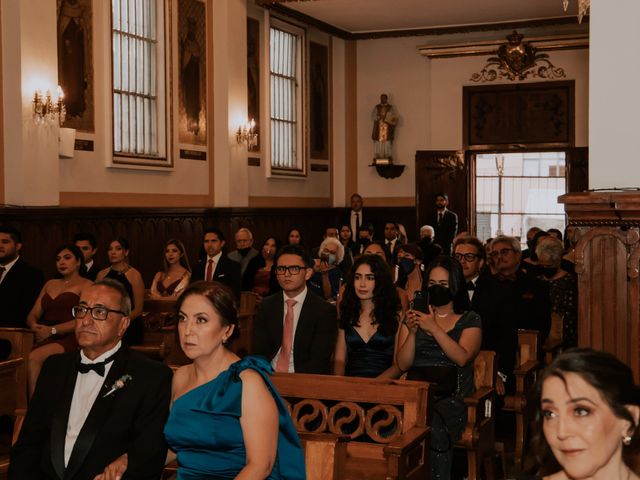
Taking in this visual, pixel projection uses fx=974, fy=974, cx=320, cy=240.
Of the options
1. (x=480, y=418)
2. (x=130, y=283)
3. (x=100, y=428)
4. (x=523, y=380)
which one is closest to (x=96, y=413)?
(x=100, y=428)

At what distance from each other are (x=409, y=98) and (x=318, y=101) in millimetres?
2084

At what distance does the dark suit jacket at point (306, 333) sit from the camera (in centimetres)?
638

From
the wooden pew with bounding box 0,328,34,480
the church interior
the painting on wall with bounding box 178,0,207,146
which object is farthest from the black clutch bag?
the painting on wall with bounding box 178,0,207,146

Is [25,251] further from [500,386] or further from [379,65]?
[379,65]

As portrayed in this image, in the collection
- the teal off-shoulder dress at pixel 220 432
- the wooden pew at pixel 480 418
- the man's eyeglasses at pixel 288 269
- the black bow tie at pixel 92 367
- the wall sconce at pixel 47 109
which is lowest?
the wooden pew at pixel 480 418

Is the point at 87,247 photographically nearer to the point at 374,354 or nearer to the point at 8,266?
the point at 8,266

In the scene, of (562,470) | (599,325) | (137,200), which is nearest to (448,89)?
(137,200)

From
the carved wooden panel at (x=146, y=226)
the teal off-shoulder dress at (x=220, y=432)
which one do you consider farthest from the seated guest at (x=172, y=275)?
the teal off-shoulder dress at (x=220, y=432)

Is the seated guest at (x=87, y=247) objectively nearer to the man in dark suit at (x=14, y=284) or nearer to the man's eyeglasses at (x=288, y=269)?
the man in dark suit at (x=14, y=284)

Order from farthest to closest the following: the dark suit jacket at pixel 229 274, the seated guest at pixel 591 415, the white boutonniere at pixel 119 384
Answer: the dark suit jacket at pixel 229 274 < the white boutonniere at pixel 119 384 < the seated guest at pixel 591 415

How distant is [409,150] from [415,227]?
1742 millimetres

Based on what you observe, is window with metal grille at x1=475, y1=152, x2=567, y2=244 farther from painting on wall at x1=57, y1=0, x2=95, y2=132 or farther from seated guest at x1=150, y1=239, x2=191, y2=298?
seated guest at x1=150, y1=239, x2=191, y2=298

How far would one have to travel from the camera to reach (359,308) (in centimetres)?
637

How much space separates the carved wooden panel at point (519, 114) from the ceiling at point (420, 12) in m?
1.46
